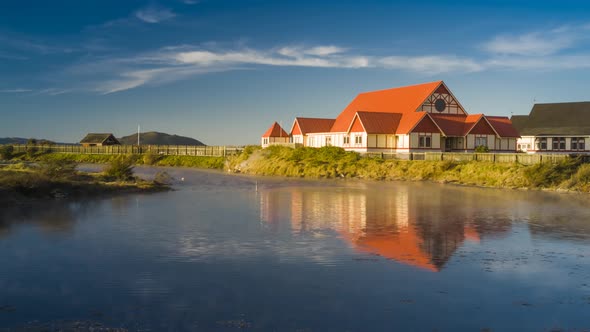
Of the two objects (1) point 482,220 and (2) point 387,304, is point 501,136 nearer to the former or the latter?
(1) point 482,220

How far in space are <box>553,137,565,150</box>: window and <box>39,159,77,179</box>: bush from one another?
180ft

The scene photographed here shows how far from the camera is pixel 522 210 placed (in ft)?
82.3

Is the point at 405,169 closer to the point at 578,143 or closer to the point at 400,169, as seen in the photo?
the point at 400,169

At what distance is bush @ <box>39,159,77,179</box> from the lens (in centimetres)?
2788

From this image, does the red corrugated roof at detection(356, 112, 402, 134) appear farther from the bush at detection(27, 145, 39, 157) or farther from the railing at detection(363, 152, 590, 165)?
the bush at detection(27, 145, 39, 157)

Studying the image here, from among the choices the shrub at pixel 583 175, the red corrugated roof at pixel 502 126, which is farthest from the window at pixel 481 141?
the shrub at pixel 583 175

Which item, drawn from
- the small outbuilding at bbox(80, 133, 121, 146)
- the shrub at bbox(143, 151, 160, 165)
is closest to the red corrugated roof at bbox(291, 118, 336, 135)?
the shrub at bbox(143, 151, 160, 165)

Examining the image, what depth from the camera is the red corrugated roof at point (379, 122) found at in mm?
57747

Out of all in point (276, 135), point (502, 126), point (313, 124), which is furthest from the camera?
point (276, 135)

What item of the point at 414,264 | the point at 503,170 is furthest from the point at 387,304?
the point at 503,170

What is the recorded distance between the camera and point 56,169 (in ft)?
93.8

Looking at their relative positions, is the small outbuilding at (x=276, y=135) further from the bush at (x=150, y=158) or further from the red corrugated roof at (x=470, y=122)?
the red corrugated roof at (x=470, y=122)

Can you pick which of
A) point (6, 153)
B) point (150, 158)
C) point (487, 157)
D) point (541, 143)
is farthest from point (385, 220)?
point (6, 153)

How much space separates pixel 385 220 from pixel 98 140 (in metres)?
91.4
